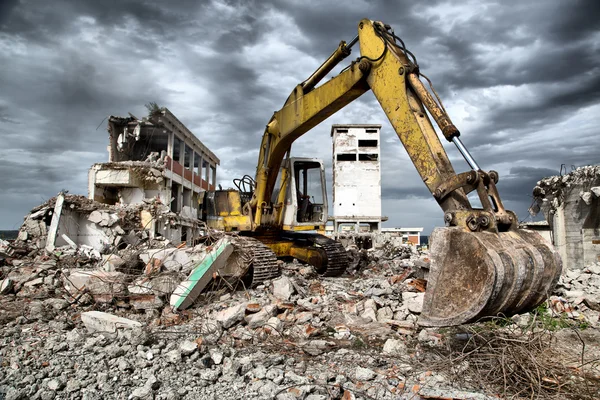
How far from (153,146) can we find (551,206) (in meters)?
20.1

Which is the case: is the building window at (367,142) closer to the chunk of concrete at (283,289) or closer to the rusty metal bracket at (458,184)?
the chunk of concrete at (283,289)

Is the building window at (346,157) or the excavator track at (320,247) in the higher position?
the building window at (346,157)

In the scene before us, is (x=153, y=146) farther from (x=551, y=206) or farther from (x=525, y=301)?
(x=525, y=301)

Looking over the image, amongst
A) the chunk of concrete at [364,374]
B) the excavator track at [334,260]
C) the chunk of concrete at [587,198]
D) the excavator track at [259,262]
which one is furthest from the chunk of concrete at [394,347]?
the chunk of concrete at [587,198]

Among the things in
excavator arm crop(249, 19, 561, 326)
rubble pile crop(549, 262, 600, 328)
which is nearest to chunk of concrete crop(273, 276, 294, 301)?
excavator arm crop(249, 19, 561, 326)

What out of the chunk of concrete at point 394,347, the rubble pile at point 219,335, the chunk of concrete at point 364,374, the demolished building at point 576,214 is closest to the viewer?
the rubble pile at point 219,335

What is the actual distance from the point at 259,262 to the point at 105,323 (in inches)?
104

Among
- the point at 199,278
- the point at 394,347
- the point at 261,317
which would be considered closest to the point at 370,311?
the point at 394,347

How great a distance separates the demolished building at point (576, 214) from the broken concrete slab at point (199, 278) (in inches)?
317

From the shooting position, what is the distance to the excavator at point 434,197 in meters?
3.07

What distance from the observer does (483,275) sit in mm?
2998

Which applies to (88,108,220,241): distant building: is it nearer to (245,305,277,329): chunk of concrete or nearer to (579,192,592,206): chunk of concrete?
(245,305,277,329): chunk of concrete

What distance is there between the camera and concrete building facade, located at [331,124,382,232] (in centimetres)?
2377

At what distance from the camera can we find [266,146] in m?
7.88
